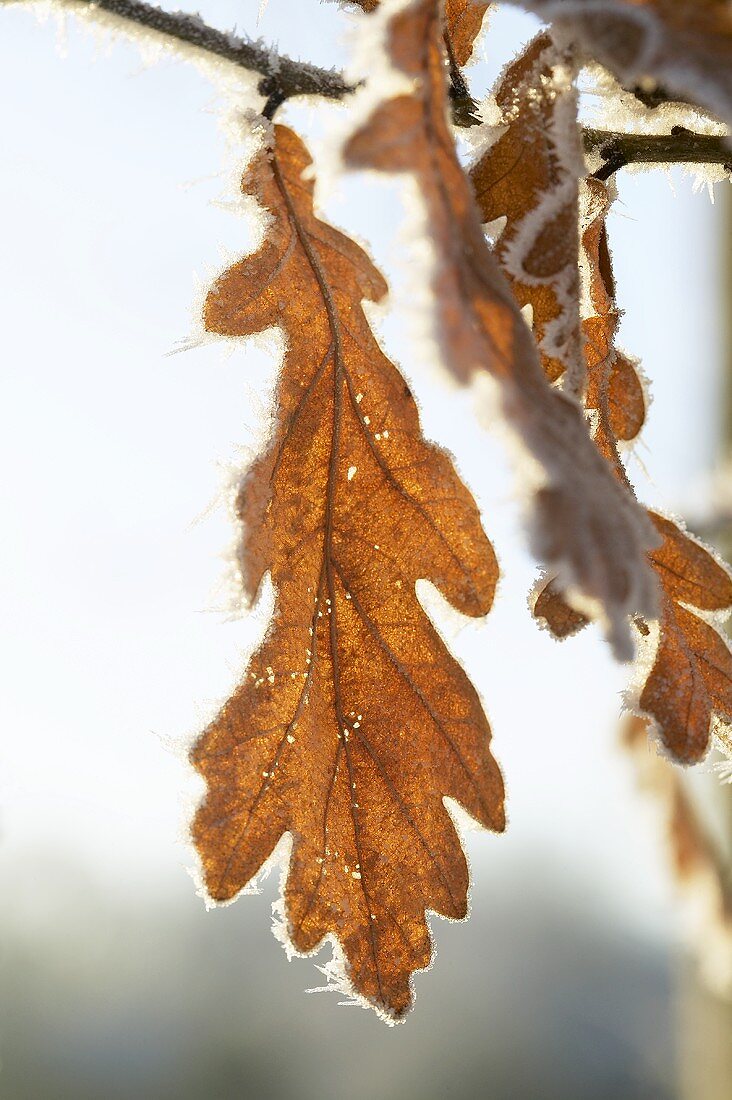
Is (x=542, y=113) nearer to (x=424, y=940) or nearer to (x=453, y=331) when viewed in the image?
(x=453, y=331)

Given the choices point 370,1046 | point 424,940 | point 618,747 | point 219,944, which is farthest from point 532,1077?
point 424,940

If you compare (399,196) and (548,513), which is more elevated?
(399,196)

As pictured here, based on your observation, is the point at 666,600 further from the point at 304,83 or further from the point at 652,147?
A: the point at 304,83

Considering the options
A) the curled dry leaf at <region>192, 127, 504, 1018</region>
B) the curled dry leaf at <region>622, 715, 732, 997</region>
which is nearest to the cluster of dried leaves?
the curled dry leaf at <region>192, 127, 504, 1018</region>

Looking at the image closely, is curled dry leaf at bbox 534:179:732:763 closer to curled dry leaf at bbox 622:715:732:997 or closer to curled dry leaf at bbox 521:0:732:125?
curled dry leaf at bbox 521:0:732:125

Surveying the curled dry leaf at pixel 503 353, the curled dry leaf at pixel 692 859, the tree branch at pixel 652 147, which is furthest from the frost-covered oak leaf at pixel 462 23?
the curled dry leaf at pixel 692 859

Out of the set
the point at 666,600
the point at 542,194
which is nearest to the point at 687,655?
the point at 666,600
